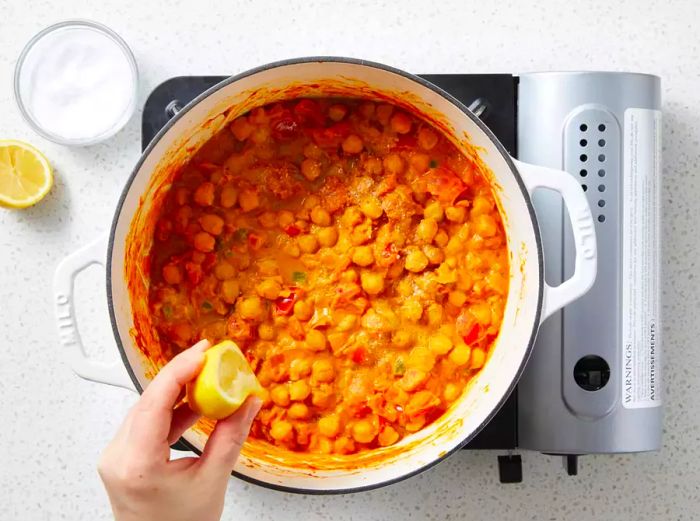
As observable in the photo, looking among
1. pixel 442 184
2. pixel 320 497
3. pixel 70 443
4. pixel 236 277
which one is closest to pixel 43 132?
pixel 236 277

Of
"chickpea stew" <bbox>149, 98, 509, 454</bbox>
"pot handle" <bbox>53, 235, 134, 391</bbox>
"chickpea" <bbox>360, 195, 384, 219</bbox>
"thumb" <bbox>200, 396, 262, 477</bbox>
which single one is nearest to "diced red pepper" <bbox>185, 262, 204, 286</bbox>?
"chickpea stew" <bbox>149, 98, 509, 454</bbox>

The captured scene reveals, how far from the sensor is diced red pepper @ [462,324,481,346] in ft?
4.54

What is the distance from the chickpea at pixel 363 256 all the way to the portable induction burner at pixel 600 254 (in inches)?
12.0

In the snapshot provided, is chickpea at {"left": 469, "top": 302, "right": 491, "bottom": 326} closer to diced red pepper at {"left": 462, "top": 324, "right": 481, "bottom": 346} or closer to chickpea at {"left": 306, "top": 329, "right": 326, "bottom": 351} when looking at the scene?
diced red pepper at {"left": 462, "top": 324, "right": 481, "bottom": 346}

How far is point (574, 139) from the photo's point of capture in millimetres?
1325

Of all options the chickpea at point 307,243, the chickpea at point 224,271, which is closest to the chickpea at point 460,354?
the chickpea at point 307,243

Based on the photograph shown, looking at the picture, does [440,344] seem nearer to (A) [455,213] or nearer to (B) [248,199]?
(A) [455,213]

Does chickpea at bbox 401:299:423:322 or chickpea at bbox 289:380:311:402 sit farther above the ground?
chickpea at bbox 401:299:423:322

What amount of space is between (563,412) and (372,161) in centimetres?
56

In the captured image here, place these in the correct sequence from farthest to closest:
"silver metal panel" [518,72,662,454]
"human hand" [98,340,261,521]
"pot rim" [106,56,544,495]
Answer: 1. "silver metal panel" [518,72,662,454]
2. "pot rim" [106,56,544,495]
3. "human hand" [98,340,261,521]

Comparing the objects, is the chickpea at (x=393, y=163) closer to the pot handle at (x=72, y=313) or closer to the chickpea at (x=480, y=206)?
the chickpea at (x=480, y=206)

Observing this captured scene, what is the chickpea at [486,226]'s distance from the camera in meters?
1.36

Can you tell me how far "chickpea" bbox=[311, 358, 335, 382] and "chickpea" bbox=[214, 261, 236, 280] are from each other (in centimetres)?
22

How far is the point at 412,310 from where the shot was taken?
140cm
